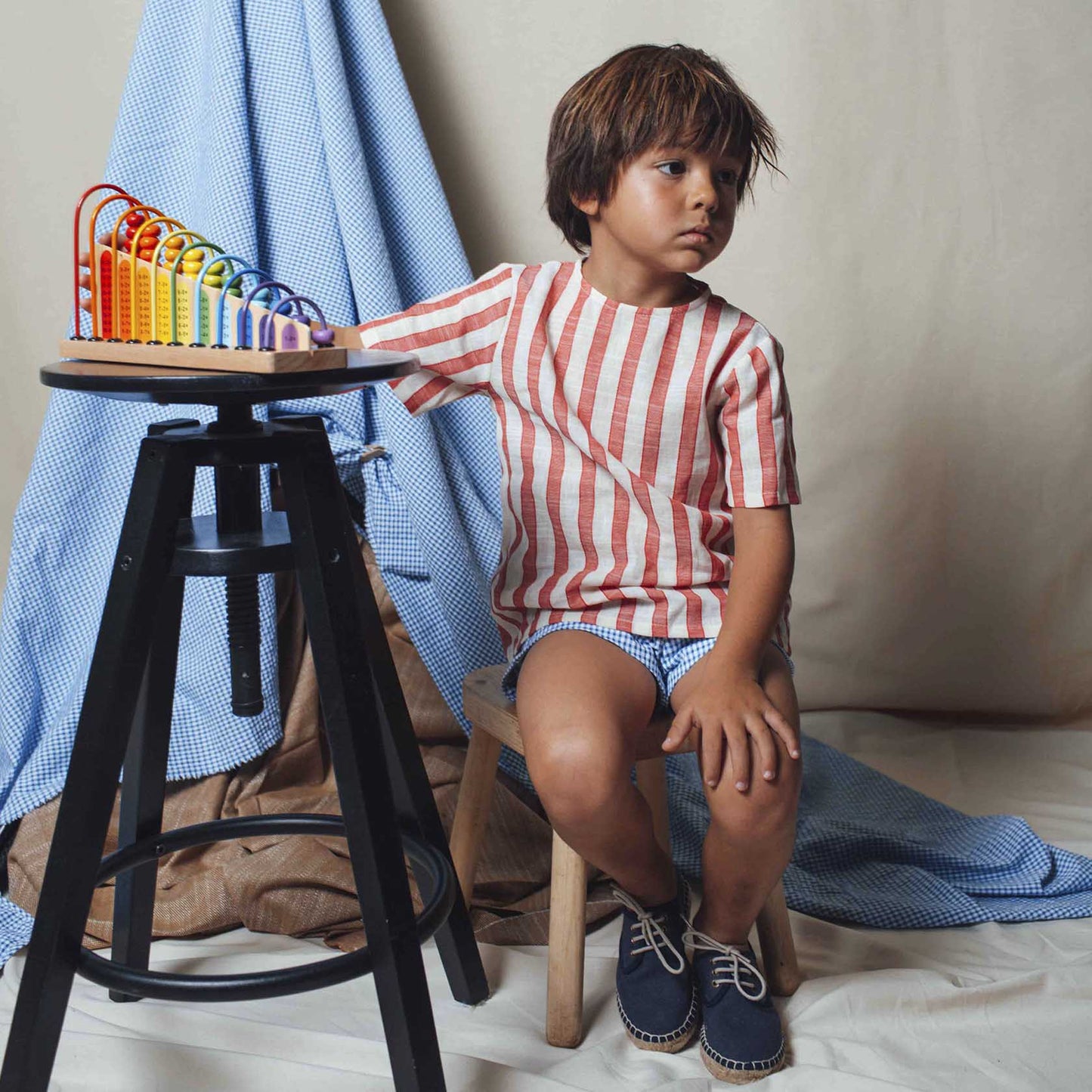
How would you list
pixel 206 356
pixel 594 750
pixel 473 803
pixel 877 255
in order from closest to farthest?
pixel 206 356 < pixel 594 750 < pixel 473 803 < pixel 877 255

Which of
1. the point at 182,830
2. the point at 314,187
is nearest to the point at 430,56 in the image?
the point at 314,187

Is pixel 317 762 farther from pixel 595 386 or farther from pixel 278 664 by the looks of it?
pixel 595 386

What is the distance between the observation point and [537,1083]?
105cm

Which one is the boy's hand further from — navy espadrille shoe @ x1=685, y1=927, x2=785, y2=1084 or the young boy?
navy espadrille shoe @ x1=685, y1=927, x2=785, y2=1084

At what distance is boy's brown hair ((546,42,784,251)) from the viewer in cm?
105

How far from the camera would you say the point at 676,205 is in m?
1.06

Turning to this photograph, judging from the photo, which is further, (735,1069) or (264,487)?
(264,487)

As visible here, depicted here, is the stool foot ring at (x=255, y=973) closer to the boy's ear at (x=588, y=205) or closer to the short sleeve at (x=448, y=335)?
the short sleeve at (x=448, y=335)

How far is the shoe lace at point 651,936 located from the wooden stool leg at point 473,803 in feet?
0.61

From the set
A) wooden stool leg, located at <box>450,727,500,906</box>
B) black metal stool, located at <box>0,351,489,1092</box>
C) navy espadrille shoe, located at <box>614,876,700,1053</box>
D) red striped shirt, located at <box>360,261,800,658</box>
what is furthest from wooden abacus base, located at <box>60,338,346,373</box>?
navy espadrille shoe, located at <box>614,876,700,1053</box>

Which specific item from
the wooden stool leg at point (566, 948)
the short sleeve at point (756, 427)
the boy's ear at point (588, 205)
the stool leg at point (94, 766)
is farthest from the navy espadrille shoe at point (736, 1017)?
the boy's ear at point (588, 205)

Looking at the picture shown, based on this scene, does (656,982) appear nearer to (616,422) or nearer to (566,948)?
(566,948)

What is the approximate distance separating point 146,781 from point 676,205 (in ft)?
2.22

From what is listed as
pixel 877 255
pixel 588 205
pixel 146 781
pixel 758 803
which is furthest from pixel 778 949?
pixel 877 255
